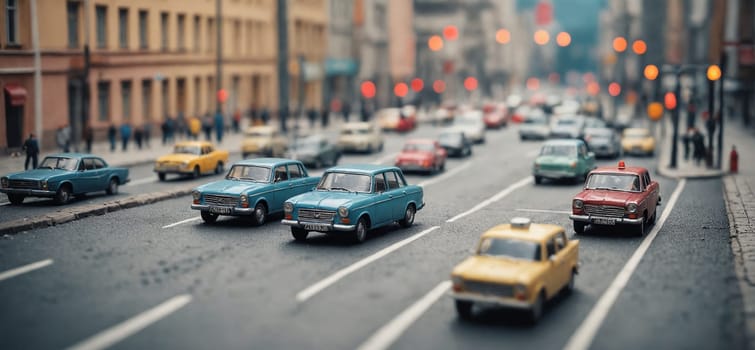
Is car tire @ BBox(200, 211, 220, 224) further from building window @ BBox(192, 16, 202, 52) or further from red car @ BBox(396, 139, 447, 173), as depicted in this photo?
building window @ BBox(192, 16, 202, 52)

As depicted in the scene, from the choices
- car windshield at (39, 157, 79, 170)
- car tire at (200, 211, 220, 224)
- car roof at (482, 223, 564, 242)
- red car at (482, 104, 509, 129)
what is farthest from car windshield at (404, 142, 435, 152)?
red car at (482, 104, 509, 129)

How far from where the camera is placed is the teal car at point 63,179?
26.2 meters

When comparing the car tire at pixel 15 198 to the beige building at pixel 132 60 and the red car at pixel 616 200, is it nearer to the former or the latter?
the red car at pixel 616 200

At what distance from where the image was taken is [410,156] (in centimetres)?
3756

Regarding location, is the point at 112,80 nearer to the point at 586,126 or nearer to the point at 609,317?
the point at 586,126

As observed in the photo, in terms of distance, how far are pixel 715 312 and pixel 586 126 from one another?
3698 centimetres

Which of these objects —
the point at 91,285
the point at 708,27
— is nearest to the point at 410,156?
the point at 91,285

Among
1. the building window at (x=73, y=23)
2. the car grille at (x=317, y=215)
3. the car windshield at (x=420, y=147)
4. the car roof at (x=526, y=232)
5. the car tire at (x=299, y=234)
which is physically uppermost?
the building window at (x=73, y=23)

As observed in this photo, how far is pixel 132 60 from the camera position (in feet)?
169

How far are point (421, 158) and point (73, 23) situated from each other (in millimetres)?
19603

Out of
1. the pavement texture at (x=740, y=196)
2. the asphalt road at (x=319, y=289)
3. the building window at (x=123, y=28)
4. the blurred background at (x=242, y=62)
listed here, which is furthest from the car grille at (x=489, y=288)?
the building window at (x=123, y=28)

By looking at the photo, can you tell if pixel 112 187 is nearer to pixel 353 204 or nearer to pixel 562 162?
pixel 353 204

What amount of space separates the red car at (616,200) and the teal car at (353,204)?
3.97 m

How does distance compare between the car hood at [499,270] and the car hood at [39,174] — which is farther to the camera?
the car hood at [39,174]
